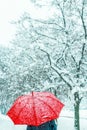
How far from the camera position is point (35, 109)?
6.76 metres

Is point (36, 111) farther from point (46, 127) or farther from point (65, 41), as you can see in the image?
point (65, 41)

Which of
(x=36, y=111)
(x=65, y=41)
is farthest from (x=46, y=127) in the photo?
(x=65, y=41)

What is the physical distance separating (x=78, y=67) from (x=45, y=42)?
2.08 m

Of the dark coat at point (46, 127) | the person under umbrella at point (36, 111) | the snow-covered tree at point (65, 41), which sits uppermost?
the snow-covered tree at point (65, 41)

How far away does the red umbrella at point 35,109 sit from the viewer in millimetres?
6750

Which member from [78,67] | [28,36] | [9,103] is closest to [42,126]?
[78,67]

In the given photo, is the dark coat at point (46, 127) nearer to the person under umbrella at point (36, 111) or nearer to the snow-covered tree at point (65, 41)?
the person under umbrella at point (36, 111)

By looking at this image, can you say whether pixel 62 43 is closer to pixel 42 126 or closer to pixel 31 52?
pixel 31 52

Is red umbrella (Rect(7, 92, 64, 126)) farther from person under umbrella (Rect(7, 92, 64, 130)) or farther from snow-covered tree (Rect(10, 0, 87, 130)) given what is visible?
snow-covered tree (Rect(10, 0, 87, 130))

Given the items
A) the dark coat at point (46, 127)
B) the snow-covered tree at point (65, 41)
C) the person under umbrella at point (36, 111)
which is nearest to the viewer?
the dark coat at point (46, 127)

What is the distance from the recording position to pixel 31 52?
19.5m

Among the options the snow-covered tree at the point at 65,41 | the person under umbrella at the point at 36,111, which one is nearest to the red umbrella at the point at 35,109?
the person under umbrella at the point at 36,111

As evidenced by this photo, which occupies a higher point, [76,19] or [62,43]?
[76,19]

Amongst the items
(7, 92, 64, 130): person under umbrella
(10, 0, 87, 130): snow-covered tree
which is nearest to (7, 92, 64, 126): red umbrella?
(7, 92, 64, 130): person under umbrella
